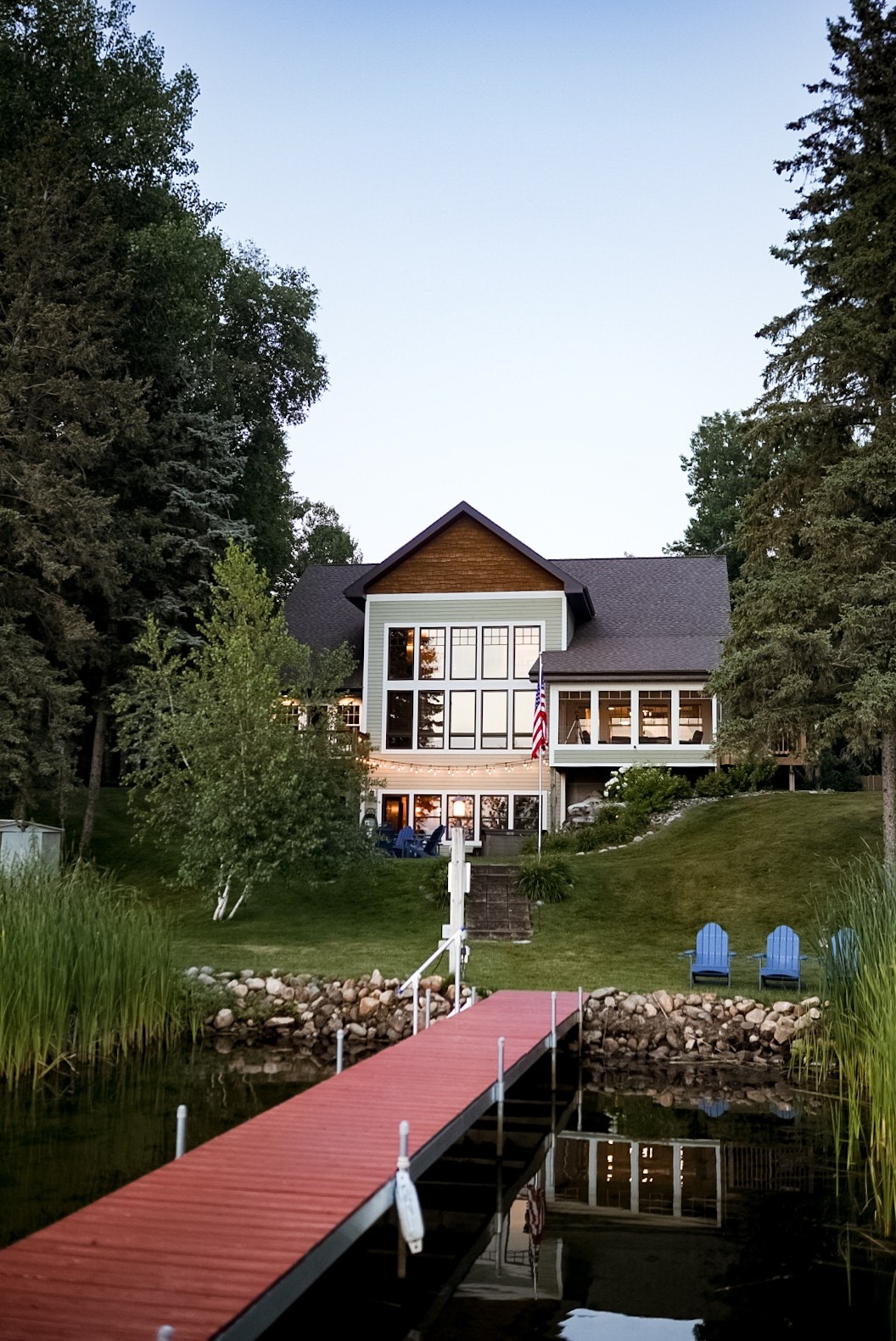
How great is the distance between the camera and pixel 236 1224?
19.3 feet

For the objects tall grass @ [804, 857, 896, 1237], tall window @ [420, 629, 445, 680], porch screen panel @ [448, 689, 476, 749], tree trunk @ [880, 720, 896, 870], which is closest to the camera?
tall grass @ [804, 857, 896, 1237]

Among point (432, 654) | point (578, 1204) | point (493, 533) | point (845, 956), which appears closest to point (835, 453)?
point (493, 533)

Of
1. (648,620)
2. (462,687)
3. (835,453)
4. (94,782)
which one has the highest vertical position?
(835,453)

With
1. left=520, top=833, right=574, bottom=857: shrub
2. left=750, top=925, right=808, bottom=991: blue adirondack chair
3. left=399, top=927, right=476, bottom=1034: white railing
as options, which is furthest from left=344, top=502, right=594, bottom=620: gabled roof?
left=399, top=927, right=476, bottom=1034: white railing

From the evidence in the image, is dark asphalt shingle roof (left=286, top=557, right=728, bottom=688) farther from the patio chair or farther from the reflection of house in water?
the reflection of house in water

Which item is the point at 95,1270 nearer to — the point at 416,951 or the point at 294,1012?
the point at 294,1012

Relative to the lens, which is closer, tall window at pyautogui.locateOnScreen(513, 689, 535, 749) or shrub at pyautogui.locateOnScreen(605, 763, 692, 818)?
shrub at pyautogui.locateOnScreen(605, 763, 692, 818)

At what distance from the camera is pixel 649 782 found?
87.7 ft

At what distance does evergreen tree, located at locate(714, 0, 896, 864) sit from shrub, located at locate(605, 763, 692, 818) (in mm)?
6714

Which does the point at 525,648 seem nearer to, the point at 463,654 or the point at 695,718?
the point at 463,654

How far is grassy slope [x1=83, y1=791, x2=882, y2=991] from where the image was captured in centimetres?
1658

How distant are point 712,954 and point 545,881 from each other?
593 cm

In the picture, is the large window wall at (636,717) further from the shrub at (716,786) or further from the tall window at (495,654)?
the tall window at (495,654)

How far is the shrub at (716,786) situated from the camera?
27.2 m
